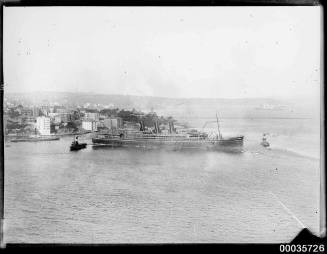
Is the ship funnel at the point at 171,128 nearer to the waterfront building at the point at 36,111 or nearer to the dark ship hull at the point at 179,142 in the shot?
the dark ship hull at the point at 179,142

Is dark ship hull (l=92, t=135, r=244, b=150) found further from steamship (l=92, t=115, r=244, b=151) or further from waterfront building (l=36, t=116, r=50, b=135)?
waterfront building (l=36, t=116, r=50, b=135)

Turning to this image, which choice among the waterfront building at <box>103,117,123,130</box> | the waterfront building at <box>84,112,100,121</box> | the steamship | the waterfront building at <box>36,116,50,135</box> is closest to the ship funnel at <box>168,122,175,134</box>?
the steamship

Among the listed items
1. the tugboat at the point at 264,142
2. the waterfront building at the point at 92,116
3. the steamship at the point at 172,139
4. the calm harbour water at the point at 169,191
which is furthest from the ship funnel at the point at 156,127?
the tugboat at the point at 264,142

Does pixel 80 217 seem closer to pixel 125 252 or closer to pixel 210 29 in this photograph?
pixel 125 252

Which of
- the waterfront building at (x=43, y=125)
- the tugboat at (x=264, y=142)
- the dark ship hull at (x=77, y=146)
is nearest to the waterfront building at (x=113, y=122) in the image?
the dark ship hull at (x=77, y=146)

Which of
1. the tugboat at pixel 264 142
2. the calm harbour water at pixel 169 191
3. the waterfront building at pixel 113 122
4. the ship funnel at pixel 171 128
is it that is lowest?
the calm harbour water at pixel 169 191

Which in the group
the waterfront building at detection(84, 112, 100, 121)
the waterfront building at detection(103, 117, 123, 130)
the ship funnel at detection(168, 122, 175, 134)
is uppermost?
the waterfront building at detection(84, 112, 100, 121)

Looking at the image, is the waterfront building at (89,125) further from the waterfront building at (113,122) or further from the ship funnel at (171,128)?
the ship funnel at (171,128)

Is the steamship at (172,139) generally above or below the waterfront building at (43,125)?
below

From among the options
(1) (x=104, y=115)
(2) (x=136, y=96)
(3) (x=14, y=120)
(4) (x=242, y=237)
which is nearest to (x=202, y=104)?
(2) (x=136, y=96)

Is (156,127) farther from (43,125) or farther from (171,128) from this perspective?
(43,125)
